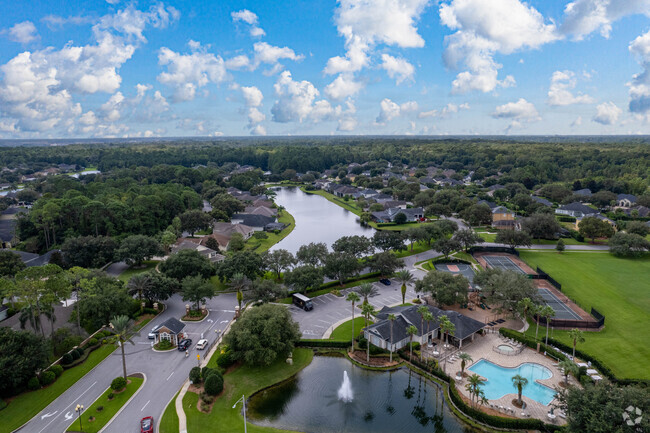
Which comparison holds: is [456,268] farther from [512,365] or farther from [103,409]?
[103,409]

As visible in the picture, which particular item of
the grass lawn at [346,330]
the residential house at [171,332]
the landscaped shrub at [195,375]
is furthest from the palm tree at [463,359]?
the residential house at [171,332]

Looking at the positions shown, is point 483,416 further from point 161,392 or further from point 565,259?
point 565,259

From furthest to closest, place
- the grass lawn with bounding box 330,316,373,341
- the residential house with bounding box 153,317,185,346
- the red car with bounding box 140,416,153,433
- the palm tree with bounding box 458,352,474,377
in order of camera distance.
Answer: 1. the grass lawn with bounding box 330,316,373,341
2. the residential house with bounding box 153,317,185,346
3. the palm tree with bounding box 458,352,474,377
4. the red car with bounding box 140,416,153,433

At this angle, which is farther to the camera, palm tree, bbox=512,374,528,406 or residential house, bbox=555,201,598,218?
residential house, bbox=555,201,598,218

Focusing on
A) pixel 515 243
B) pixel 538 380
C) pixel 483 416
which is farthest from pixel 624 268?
pixel 483 416

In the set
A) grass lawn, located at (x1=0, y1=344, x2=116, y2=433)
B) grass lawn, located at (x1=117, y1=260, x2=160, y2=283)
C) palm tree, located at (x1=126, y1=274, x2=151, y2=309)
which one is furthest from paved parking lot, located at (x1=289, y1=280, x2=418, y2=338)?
grass lawn, located at (x1=117, y1=260, x2=160, y2=283)

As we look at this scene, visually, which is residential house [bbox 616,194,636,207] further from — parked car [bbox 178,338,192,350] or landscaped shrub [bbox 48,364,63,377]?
landscaped shrub [bbox 48,364,63,377]

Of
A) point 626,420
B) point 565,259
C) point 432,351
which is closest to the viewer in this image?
point 626,420

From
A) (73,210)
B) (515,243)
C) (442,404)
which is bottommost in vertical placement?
(442,404)
